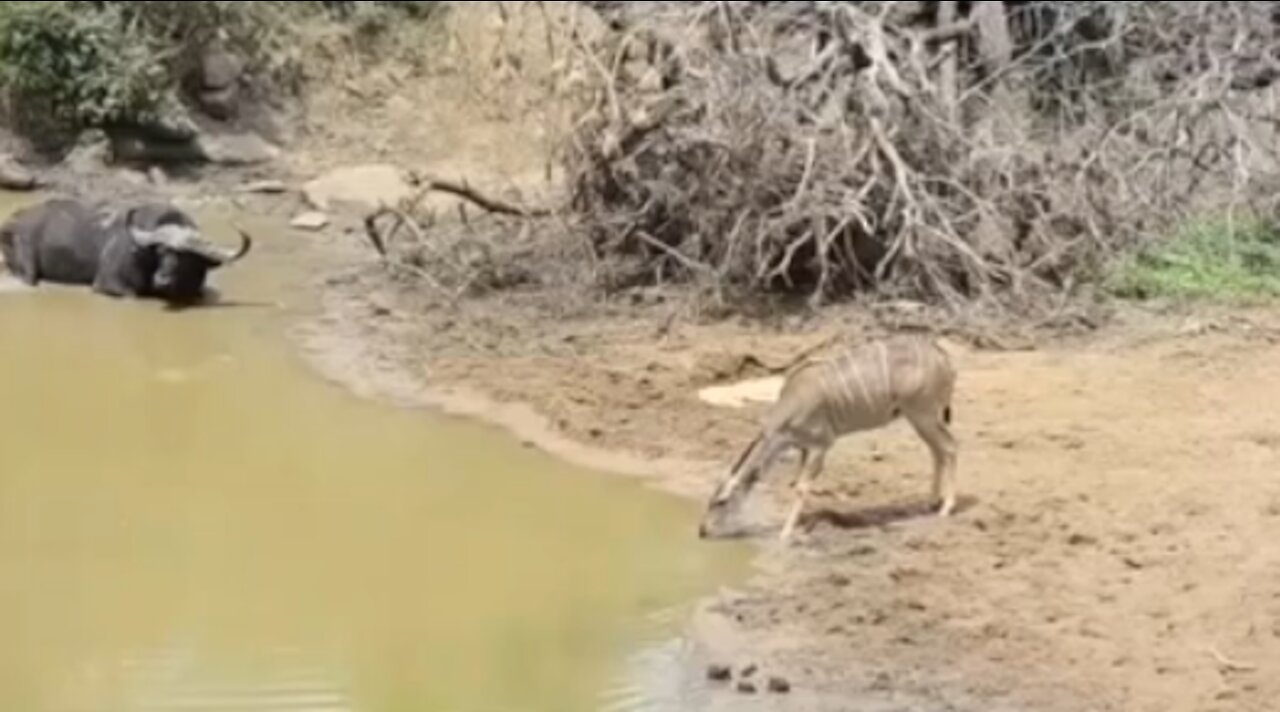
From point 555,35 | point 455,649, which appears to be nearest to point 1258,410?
point 455,649

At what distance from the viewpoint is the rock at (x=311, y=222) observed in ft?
53.2

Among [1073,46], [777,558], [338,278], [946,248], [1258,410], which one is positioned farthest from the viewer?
[1073,46]

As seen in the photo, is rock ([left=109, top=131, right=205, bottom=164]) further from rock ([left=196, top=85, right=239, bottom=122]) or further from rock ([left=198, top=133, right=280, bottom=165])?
rock ([left=196, top=85, right=239, bottom=122])

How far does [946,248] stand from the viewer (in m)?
13.1

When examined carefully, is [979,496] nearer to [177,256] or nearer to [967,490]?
[967,490]

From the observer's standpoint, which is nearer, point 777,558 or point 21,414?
point 777,558

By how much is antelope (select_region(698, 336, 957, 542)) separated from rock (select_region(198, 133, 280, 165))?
29.9 feet

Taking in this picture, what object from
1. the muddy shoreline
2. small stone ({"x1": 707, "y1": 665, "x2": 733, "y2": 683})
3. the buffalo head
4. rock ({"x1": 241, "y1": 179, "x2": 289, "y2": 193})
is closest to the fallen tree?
the muddy shoreline

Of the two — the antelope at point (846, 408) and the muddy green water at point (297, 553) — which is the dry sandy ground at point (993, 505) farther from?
the muddy green water at point (297, 553)

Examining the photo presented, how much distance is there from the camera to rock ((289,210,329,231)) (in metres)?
16.2

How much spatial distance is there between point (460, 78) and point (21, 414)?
824cm

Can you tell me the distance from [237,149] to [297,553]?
9.09m

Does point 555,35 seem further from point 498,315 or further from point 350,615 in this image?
point 350,615

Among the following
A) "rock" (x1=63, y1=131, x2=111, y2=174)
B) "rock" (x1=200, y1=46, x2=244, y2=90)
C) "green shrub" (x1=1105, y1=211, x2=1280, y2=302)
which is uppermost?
"green shrub" (x1=1105, y1=211, x2=1280, y2=302)
